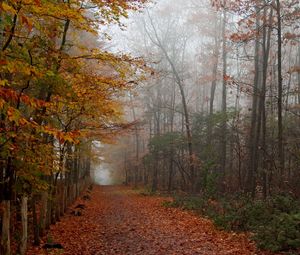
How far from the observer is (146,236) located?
12.1 metres

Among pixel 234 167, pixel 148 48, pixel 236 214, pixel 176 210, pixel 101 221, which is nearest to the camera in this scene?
pixel 236 214

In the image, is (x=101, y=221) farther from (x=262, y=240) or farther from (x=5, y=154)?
→ (x=5, y=154)

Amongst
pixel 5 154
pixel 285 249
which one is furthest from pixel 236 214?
pixel 5 154

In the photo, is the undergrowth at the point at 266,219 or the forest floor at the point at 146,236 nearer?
the undergrowth at the point at 266,219

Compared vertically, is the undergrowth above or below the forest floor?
above

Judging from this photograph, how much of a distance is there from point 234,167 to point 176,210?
1198 cm

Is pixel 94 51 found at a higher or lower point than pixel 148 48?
lower

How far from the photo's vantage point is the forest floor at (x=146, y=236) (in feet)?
32.9

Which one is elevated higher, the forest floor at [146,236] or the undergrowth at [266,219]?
the undergrowth at [266,219]

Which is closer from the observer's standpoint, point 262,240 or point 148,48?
point 262,240

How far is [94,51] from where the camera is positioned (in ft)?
30.8

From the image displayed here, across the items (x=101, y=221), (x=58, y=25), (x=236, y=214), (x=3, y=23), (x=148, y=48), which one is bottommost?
(x=101, y=221)

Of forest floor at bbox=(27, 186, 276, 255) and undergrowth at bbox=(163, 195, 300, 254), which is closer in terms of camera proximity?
undergrowth at bbox=(163, 195, 300, 254)

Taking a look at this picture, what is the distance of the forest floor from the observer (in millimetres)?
10031
